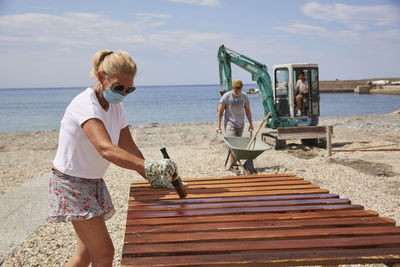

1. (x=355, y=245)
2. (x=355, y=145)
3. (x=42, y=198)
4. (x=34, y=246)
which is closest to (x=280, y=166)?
(x=355, y=145)

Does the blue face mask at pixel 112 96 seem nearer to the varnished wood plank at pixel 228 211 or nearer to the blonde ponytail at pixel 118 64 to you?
the blonde ponytail at pixel 118 64

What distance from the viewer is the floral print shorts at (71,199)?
89.6 inches

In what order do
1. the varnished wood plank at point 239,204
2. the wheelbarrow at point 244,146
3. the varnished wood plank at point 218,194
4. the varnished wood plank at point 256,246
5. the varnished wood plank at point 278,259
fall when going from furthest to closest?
the wheelbarrow at point 244,146 → the varnished wood plank at point 218,194 → the varnished wood plank at point 239,204 → the varnished wood plank at point 256,246 → the varnished wood plank at point 278,259

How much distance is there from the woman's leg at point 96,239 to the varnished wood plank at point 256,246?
0.30 meters

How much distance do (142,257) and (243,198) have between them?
120 cm

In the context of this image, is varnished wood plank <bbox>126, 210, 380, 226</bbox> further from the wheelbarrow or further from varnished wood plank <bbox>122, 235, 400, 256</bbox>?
the wheelbarrow

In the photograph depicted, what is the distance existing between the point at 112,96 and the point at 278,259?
1.32 m

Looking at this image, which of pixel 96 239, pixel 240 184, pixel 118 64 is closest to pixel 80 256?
pixel 96 239

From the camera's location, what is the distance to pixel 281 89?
12.7m

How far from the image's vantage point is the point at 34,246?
13.9ft

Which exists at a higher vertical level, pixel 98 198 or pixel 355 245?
pixel 98 198

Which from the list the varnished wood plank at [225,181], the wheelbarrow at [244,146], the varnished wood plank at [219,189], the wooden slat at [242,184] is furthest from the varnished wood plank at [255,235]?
the wheelbarrow at [244,146]

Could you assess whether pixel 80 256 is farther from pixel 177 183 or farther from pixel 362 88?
pixel 362 88

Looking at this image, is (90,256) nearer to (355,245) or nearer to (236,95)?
(355,245)
